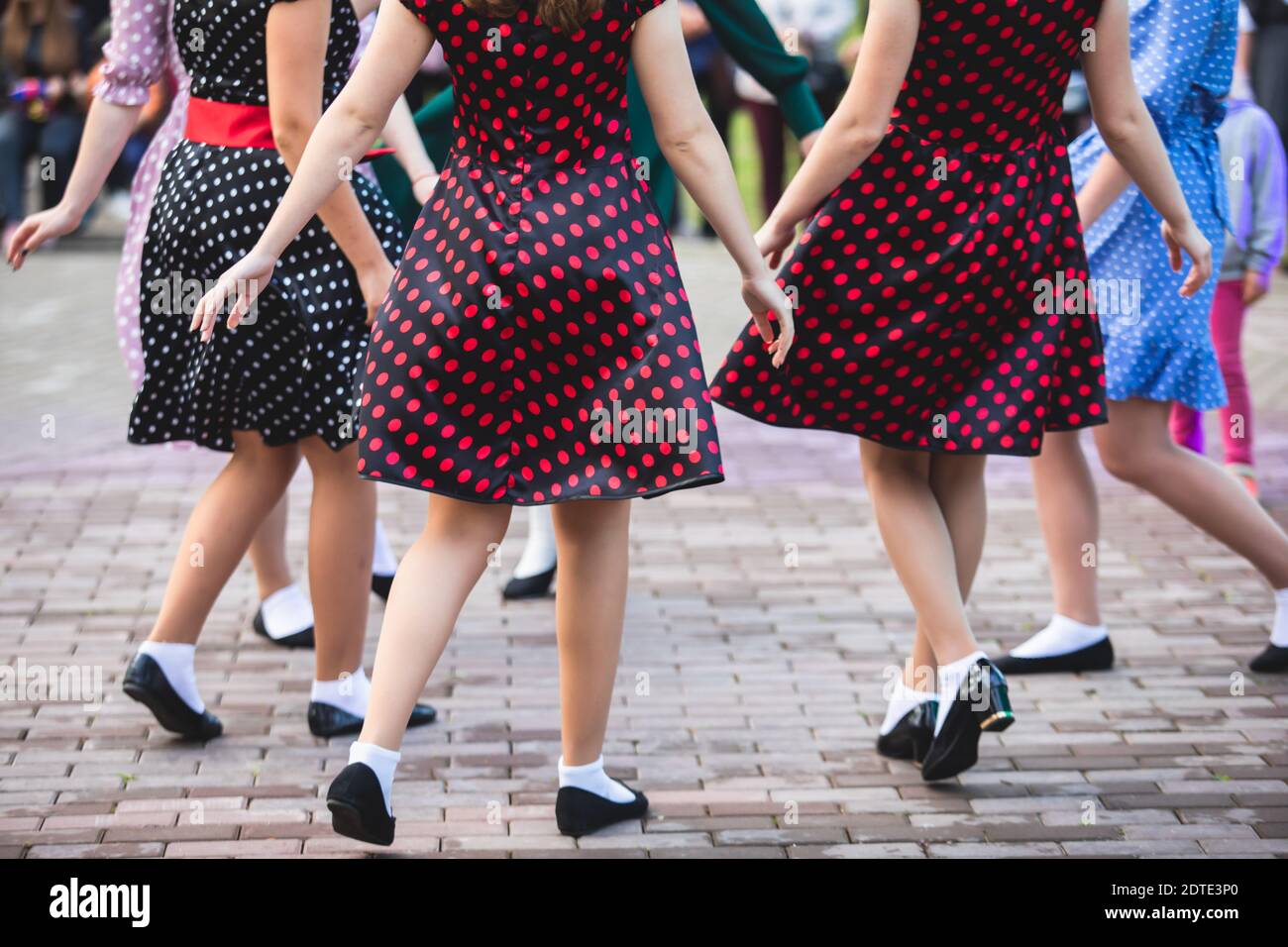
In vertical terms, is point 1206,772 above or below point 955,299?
below

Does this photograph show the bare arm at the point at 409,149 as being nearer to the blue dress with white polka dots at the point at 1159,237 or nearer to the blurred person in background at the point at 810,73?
the blue dress with white polka dots at the point at 1159,237

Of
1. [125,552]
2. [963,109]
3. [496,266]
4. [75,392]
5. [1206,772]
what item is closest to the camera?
[496,266]

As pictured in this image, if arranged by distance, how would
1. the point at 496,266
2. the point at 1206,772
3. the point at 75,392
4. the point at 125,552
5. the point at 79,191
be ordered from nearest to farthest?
Answer: the point at 496,266
the point at 1206,772
the point at 79,191
the point at 125,552
the point at 75,392

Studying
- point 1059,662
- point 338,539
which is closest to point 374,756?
point 338,539

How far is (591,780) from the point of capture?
3.47 meters

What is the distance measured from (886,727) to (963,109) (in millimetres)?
1332

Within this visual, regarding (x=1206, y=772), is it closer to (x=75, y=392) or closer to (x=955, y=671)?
(x=955, y=671)

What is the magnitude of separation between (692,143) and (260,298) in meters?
1.11

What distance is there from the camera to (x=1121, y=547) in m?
5.66

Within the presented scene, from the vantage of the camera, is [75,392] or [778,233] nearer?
[778,233]

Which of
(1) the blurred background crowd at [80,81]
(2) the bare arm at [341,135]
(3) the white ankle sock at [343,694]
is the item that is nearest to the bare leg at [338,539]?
(3) the white ankle sock at [343,694]

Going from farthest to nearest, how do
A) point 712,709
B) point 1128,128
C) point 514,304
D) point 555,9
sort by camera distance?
point 712,709 < point 1128,128 < point 514,304 < point 555,9

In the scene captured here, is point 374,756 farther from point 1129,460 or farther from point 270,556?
point 1129,460
